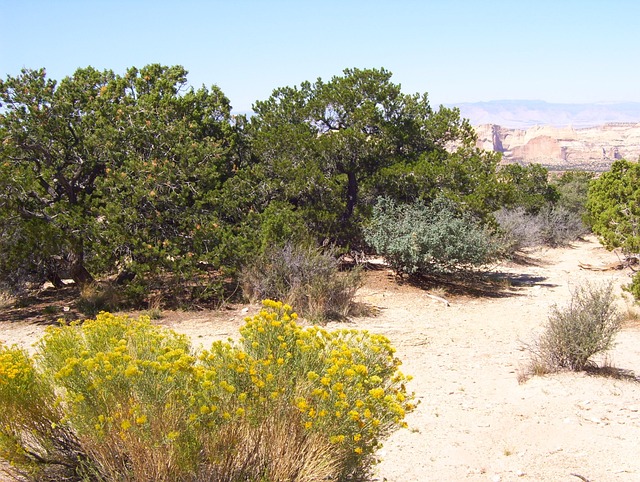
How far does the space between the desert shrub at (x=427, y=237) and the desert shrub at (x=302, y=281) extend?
79.5 inches

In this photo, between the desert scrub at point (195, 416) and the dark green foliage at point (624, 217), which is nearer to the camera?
the desert scrub at point (195, 416)

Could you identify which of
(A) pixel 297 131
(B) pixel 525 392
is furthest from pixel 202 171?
(B) pixel 525 392

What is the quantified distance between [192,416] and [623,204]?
43.0 ft

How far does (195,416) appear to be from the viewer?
3152 mm

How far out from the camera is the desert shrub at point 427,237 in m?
13.1

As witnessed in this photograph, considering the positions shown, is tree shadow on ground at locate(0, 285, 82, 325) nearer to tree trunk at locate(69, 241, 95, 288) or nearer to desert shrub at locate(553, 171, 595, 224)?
tree trunk at locate(69, 241, 95, 288)

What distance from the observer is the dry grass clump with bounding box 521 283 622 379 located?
23.7ft

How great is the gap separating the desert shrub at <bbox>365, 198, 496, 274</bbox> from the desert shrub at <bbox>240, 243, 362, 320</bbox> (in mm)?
2018

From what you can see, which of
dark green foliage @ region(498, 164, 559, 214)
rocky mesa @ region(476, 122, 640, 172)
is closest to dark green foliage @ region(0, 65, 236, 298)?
dark green foliage @ region(498, 164, 559, 214)

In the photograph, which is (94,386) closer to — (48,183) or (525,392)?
(525,392)

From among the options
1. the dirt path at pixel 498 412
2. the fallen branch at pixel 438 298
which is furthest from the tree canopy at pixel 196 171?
the dirt path at pixel 498 412

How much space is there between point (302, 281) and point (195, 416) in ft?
25.7

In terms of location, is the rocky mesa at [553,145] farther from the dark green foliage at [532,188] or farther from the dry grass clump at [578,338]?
the dry grass clump at [578,338]

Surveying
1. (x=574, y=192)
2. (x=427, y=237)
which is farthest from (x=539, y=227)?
(x=427, y=237)
